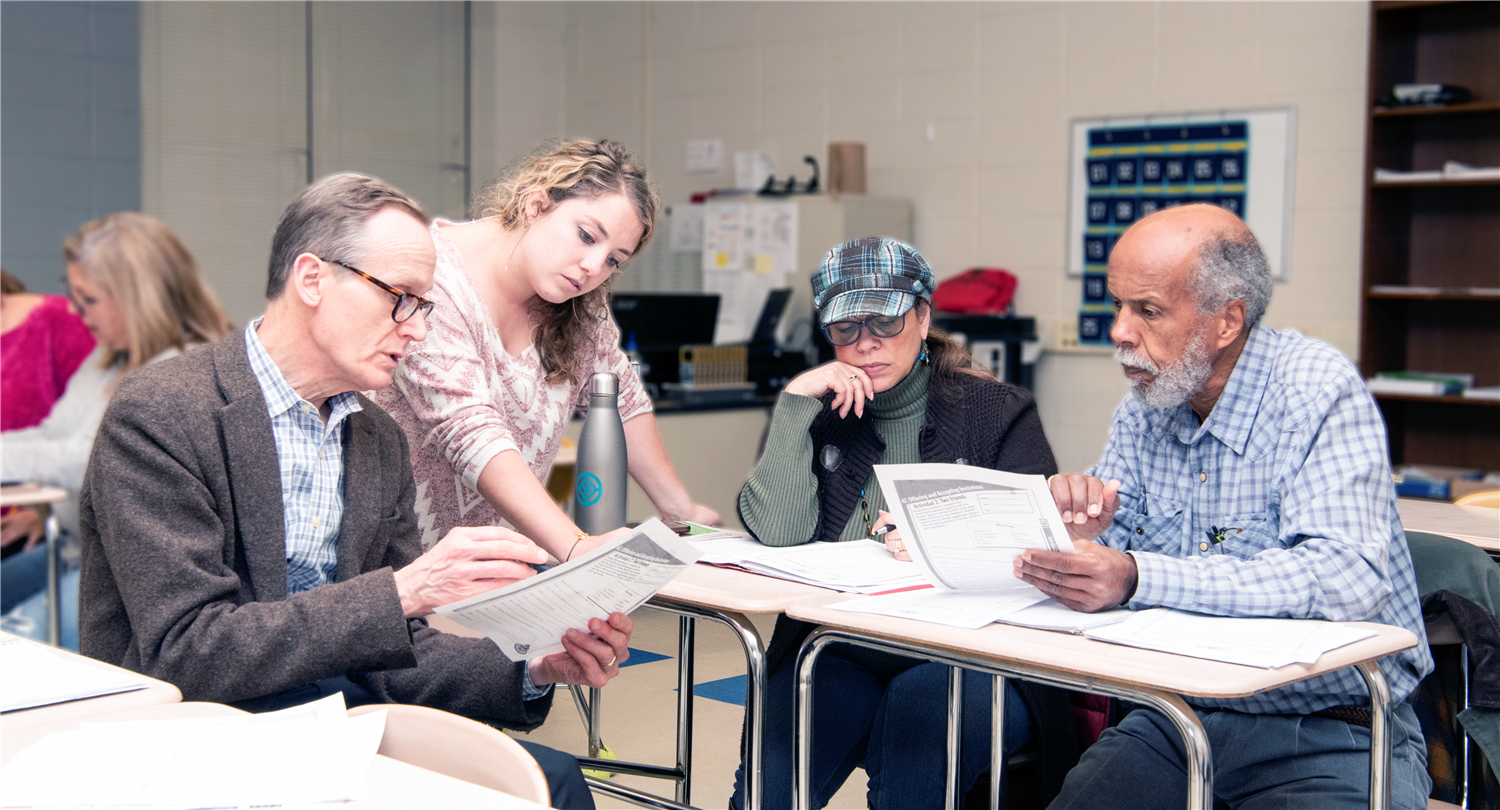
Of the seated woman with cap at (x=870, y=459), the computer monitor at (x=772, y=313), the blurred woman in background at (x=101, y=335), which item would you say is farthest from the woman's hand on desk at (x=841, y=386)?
the computer monitor at (x=772, y=313)

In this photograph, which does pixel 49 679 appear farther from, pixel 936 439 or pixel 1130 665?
pixel 936 439

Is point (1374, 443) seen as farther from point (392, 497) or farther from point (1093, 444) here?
point (1093, 444)

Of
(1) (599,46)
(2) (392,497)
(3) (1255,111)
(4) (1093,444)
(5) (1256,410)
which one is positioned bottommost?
(4) (1093,444)

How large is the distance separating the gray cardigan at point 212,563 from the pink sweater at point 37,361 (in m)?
2.44

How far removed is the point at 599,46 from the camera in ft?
24.3

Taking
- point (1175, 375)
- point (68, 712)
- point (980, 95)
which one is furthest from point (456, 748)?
point (980, 95)

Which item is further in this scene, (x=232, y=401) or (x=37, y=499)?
(x=37, y=499)

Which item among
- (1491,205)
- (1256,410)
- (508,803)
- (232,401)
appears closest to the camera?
(508,803)

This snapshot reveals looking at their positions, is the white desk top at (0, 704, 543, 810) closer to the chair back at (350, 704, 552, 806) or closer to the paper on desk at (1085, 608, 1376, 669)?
the chair back at (350, 704, 552, 806)

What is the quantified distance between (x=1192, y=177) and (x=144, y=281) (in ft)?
12.8

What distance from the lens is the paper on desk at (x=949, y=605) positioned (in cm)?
146

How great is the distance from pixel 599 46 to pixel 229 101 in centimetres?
210

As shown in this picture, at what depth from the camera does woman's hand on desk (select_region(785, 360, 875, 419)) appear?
210 centimetres

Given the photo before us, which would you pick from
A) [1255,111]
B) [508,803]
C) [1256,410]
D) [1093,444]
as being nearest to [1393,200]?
[1255,111]
